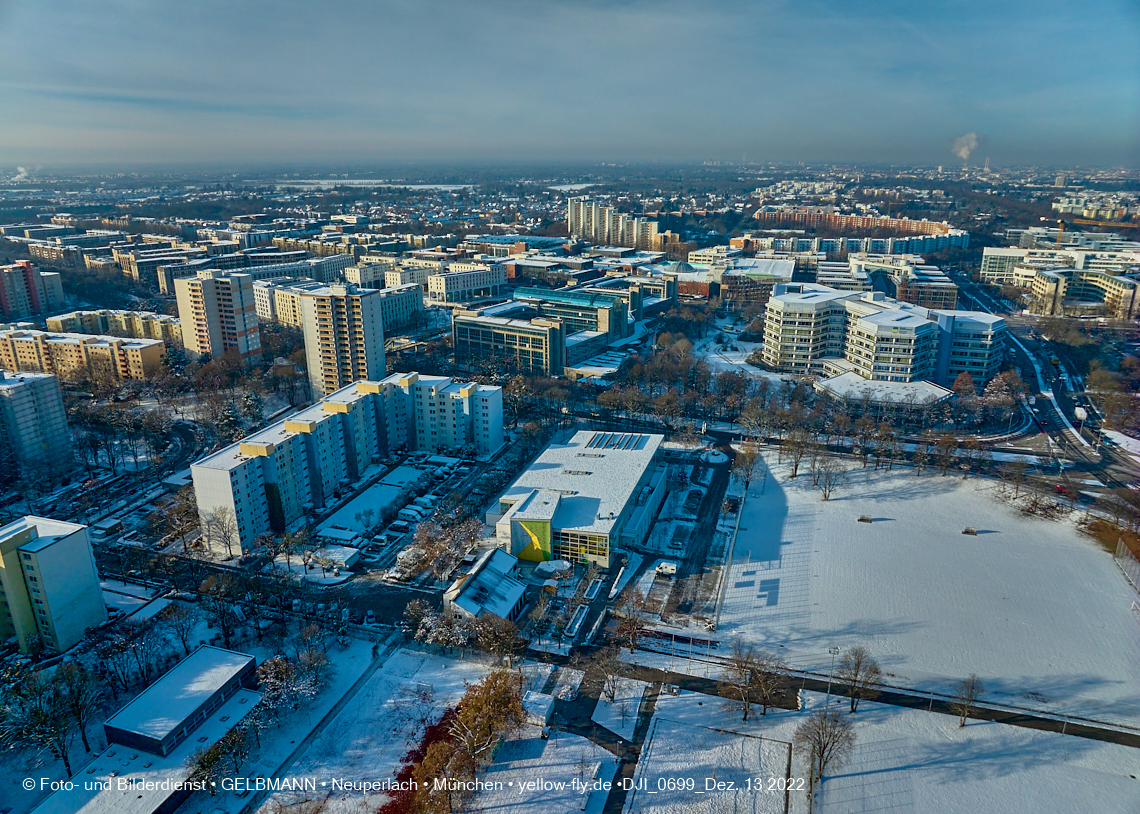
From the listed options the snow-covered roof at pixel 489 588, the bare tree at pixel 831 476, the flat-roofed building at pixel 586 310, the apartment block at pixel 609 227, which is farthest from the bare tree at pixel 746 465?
the apartment block at pixel 609 227

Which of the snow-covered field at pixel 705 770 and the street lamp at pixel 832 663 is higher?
the street lamp at pixel 832 663

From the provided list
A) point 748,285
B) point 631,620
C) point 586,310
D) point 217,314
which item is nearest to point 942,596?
point 631,620

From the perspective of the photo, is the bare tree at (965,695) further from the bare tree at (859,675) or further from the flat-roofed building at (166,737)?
the flat-roofed building at (166,737)

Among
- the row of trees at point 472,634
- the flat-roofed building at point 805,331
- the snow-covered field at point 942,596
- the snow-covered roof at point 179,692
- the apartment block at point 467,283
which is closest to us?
the snow-covered roof at point 179,692

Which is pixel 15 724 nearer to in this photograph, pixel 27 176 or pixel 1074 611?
pixel 1074 611

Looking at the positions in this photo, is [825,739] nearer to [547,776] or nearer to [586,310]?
[547,776]

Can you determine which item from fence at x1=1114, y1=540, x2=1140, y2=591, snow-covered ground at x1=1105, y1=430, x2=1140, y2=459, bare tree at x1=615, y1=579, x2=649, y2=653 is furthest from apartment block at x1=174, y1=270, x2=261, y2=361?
snow-covered ground at x1=1105, y1=430, x2=1140, y2=459
